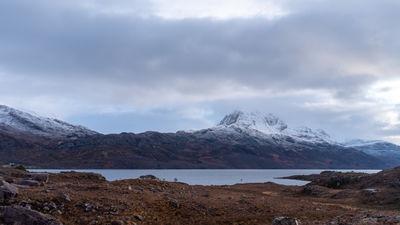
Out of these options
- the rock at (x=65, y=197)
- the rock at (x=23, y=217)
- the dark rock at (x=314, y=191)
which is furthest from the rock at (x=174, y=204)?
the dark rock at (x=314, y=191)

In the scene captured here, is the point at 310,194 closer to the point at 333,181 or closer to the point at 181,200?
the point at 333,181

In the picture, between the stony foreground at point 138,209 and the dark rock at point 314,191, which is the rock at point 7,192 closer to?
the stony foreground at point 138,209

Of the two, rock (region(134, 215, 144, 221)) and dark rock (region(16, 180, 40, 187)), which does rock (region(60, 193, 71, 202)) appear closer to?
rock (region(134, 215, 144, 221))

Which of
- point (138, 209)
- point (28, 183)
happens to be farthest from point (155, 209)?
point (28, 183)

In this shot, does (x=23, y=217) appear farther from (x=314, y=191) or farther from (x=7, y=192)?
(x=314, y=191)

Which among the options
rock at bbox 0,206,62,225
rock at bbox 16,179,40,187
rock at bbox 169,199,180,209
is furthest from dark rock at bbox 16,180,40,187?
rock at bbox 0,206,62,225

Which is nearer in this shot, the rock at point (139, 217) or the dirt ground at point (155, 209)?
the dirt ground at point (155, 209)

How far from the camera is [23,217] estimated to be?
2578cm

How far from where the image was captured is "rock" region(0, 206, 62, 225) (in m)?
25.6

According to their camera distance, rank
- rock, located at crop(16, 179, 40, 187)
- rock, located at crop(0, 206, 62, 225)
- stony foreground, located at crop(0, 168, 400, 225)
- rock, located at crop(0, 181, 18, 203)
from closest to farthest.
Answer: rock, located at crop(0, 206, 62, 225) < stony foreground, located at crop(0, 168, 400, 225) < rock, located at crop(0, 181, 18, 203) < rock, located at crop(16, 179, 40, 187)

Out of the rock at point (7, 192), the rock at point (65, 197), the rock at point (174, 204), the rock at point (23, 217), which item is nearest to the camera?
the rock at point (23, 217)

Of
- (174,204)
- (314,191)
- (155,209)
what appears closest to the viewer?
(155,209)

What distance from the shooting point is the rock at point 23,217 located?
25.6 metres

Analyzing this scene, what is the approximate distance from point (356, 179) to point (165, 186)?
3834 cm
